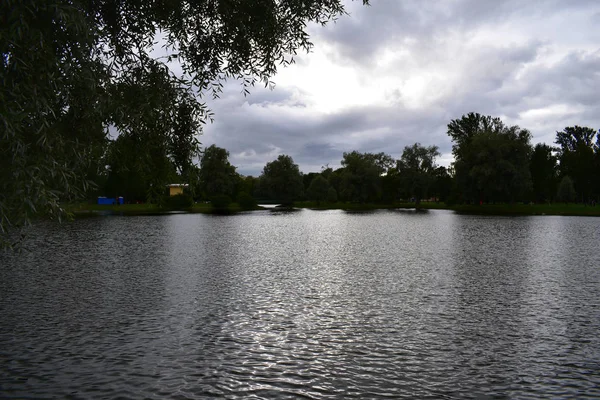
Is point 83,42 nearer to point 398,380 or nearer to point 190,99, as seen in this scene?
point 190,99

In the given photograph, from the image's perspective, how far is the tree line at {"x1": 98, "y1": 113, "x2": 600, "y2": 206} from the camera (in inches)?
3656

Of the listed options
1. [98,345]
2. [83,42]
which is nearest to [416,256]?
[98,345]

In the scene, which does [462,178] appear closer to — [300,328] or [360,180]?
[360,180]

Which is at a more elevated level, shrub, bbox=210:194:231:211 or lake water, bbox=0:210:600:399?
shrub, bbox=210:194:231:211

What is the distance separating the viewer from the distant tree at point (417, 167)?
4956 inches

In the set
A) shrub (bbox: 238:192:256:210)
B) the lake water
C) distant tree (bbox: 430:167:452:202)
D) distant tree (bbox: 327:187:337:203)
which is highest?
distant tree (bbox: 430:167:452:202)

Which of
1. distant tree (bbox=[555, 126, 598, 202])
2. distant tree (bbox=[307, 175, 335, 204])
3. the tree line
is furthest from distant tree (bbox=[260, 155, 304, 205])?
distant tree (bbox=[555, 126, 598, 202])

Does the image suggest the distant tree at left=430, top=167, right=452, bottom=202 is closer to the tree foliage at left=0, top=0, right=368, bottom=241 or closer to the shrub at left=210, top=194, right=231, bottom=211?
the shrub at left=210, top=194, right=231, bottom=211

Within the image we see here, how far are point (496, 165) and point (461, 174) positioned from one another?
29.8ft

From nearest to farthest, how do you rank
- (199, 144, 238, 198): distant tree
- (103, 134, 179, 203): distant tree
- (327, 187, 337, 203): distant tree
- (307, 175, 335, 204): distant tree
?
(103, 134, 179, 203): distant tree → (199, 144, 238, 198): distant tree → (327, 187, 337, 203): distant tree → (307, 175, 335, 204): distant tree

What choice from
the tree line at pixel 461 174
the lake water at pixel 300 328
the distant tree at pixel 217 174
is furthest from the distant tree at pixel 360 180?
the lake water at pixel 300 328

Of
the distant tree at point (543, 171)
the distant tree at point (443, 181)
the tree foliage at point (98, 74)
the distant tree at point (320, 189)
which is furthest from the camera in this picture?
the distant tree at point (320, 189)

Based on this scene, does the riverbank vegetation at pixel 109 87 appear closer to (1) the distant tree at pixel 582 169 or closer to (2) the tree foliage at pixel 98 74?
(2) the tree foliage at pixel 98 74

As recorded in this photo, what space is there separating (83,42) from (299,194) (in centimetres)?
14226
